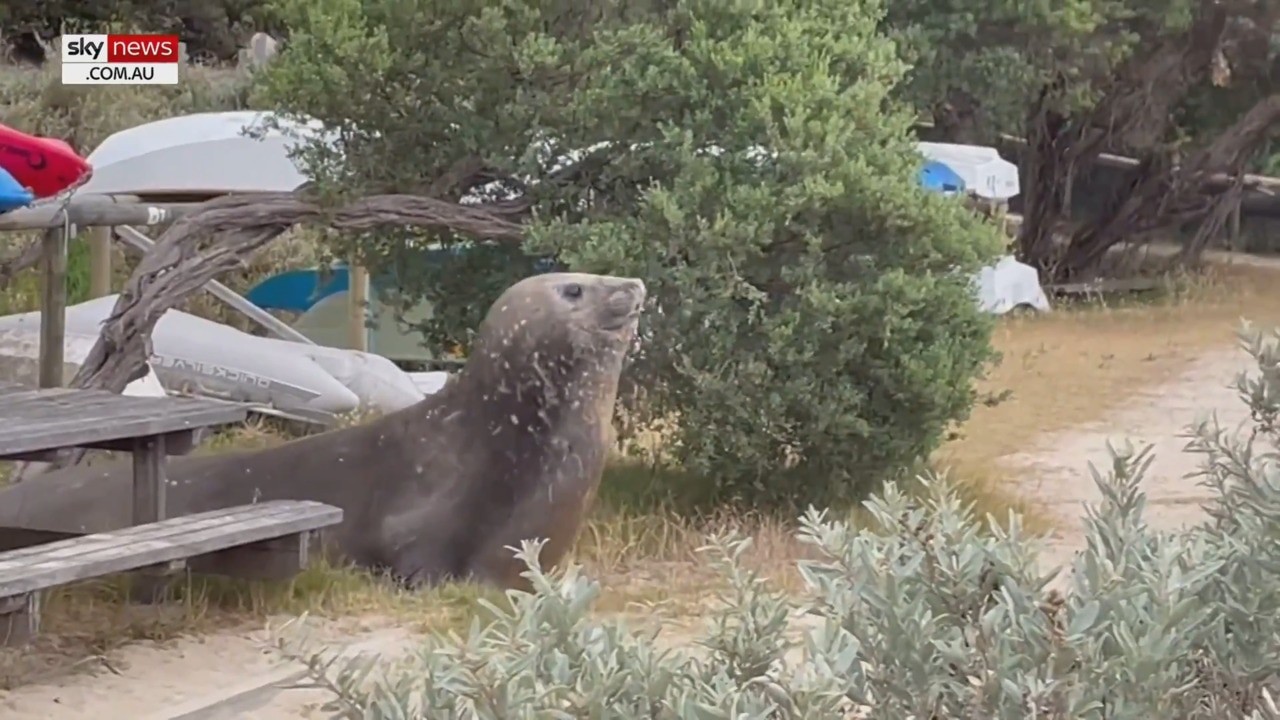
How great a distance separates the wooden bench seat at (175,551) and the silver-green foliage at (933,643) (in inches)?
76.9

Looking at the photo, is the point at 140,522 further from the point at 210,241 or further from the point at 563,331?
the point at 210,241

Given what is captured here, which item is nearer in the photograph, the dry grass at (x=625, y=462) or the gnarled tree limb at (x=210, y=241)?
the dry grass at (x=625, y=462)

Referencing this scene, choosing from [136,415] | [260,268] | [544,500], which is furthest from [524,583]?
[260,268]

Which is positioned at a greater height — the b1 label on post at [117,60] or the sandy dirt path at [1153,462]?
the b1 label on post at [117,60]

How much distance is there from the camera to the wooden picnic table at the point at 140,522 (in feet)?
14.2

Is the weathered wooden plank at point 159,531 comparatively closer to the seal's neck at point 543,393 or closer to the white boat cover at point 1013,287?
the seal's neck at point 543,393

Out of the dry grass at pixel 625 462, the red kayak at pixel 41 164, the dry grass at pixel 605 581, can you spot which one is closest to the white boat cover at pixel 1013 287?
the dry grass at pixel 625 462

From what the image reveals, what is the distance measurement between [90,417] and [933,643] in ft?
10.5

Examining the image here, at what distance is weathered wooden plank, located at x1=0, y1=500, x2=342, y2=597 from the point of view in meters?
4.18

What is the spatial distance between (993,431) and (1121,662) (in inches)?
300

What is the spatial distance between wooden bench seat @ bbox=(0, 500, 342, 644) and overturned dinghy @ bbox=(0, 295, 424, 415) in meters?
3.15

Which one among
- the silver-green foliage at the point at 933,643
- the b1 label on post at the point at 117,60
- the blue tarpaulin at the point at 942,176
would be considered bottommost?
the blue tarpaulin at the point at 942,176

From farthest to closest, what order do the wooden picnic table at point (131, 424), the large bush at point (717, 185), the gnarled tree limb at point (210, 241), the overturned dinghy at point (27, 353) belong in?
the overturned dinghy at point (27, 353) < the gnarled tree limb at point (210, 241) < the large bush at point (717, 185) < the wooden picnic table at point (131, 424)

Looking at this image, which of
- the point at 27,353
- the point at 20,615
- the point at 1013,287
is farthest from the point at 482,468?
the point at 1013,287
